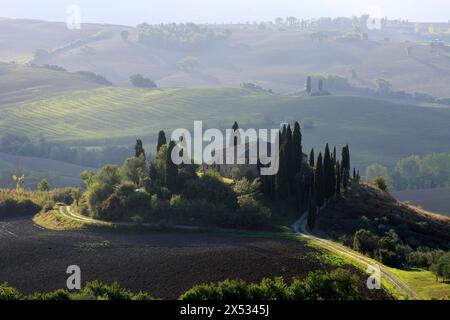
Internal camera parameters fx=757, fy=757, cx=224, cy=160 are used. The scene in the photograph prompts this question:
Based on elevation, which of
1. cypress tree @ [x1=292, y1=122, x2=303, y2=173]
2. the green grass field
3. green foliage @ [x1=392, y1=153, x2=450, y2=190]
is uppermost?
cypress tree @ [x1=292, y1=122, x2=303, y2=173]

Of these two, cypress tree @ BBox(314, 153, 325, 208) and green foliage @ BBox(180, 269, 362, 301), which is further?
cypress tree @ BBox(314, 153, 325, 208)

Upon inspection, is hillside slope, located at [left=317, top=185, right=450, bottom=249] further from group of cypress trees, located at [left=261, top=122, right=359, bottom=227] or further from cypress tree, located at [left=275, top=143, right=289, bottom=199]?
cypress tree, located at [left=275, top=143, right=289, bottom=199]

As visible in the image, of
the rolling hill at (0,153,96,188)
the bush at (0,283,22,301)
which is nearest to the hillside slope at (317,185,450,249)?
the bush at (0,283,22,301)

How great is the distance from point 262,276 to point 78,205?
1577 inches

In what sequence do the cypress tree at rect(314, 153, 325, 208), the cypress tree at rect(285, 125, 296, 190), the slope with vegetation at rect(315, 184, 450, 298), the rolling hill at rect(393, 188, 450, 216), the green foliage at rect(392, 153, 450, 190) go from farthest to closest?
the green foliage at rect(392, 153, 450, 190) → the rolling hill at rect(393, 188, 450, 216) → the cypress tree at rect(285, 125, 296, 190) → the cypress tree at rect(314, 153, 325, 208) → the slope with vegetation at rect(315, 184, 450, 298)

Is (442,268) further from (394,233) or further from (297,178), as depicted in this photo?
(297,178)

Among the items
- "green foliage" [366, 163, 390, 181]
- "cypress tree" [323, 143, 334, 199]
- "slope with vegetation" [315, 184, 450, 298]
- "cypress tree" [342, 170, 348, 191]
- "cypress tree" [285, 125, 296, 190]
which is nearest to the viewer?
"slope with vegetation" [315, 184, 450, 298]

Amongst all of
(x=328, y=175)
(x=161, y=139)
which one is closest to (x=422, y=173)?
(x=328, y=175)

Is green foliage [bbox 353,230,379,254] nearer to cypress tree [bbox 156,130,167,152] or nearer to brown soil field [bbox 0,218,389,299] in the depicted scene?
brown soil field [bbox 0,218,389,299]

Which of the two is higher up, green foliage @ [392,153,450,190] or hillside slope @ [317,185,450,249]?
hillside slope @ [317,185,450,249]

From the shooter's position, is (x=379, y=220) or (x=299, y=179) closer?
(x=379, y=220)

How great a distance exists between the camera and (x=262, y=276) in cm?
6550

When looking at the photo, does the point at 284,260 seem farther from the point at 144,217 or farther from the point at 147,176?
the point at 147,176
